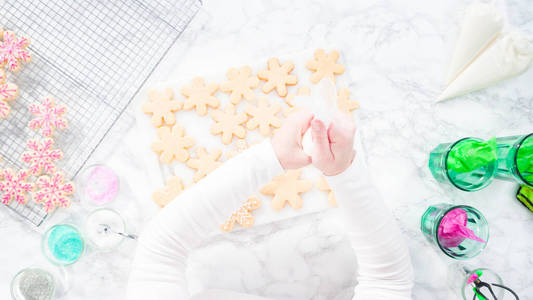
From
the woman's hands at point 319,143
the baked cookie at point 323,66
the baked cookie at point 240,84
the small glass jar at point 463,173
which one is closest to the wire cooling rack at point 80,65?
the baked cookie at point 240,84

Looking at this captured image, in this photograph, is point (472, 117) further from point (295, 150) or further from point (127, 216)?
point (127, 216)

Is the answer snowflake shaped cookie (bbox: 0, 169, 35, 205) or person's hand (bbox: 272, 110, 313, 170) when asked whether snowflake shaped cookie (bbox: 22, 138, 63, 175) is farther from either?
person's hand (bbox: 272, 110, 313, 170)

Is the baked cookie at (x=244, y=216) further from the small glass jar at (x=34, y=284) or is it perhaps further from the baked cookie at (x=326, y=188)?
the small glass jar at (x=34, y=284)

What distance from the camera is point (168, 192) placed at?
861mm

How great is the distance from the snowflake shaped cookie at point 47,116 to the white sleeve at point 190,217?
0.36 metres

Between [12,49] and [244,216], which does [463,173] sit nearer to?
[244,216]

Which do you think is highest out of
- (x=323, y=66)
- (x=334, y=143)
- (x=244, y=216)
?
(x=323, y=66)

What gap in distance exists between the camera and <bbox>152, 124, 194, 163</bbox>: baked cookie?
0.87 meters

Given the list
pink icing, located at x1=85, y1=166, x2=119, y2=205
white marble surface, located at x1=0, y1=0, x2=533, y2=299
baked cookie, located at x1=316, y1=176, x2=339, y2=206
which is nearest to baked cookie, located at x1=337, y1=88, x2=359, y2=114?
white marble surface, located at x1=0, y1=0, x2=533, y2=299

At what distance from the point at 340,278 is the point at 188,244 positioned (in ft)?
1.19

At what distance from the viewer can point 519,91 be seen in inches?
36.0

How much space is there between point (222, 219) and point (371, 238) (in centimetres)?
23

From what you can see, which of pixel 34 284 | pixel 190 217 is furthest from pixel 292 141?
pixel 34 284

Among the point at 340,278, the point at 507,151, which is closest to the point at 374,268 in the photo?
the point at 340,278
